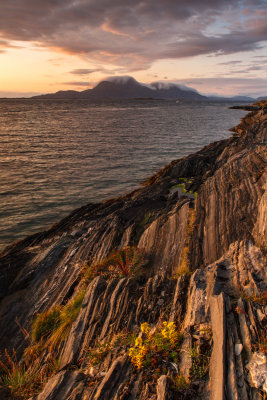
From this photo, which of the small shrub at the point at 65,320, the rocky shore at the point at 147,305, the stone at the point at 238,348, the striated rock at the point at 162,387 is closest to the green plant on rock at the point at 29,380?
the rocky shore at the point at 147,305

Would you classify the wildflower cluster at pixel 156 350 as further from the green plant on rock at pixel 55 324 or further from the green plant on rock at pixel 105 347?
the green plant on rock at pixel 55 324

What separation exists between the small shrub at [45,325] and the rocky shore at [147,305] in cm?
4

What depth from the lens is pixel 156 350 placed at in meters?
6.57

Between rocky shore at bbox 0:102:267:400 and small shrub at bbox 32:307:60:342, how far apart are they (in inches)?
1.6

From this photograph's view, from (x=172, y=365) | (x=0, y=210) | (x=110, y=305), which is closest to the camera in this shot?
(x=172, y=365)

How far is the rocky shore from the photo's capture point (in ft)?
19.3

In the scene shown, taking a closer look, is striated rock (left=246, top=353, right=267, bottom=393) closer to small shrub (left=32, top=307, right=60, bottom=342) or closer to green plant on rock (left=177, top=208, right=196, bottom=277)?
green plant on rock (left=177, top=208, right=196, bottom=277)

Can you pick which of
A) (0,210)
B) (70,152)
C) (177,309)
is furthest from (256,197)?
(70,152)

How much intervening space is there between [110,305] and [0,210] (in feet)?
60.5

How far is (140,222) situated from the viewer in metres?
16.9

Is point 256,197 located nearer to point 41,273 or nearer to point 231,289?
point 231,289

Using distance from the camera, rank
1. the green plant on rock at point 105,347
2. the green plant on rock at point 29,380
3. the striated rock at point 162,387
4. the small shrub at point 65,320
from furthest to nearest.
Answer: the small shrub at point 65,320
the green plant on rock at point 105,347
the green plant on rock at point 29,380
the striated rock at point 162,387

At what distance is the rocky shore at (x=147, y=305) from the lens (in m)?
5.89

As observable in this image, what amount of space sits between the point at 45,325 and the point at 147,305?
14.7 ft
